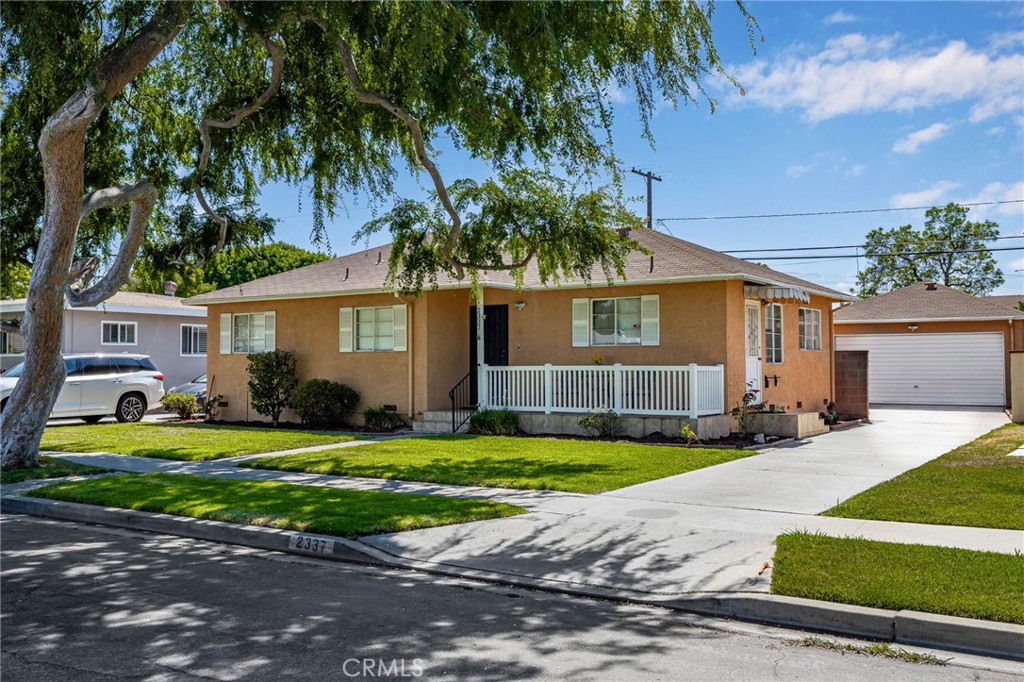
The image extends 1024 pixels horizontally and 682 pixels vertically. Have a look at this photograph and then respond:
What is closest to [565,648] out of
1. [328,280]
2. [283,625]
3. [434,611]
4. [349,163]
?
[434,611]

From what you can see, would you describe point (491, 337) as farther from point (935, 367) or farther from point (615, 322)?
point (935, 367)

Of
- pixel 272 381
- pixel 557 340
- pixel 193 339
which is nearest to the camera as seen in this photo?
pixel 557 340

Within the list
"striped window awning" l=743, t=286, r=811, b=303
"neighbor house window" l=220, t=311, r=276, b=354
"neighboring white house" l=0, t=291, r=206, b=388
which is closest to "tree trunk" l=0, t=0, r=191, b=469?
"neighbor house window" l=220, t=311, r=276, b=354

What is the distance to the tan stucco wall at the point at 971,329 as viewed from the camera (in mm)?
28031

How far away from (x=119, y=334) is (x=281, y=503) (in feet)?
71.0

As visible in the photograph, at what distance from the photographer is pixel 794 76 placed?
15172 mm

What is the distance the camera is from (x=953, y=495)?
988cm

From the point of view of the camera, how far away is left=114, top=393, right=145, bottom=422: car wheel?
22797 millimetres

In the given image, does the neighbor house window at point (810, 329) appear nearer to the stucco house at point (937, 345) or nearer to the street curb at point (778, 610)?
the stucco house at point (937, 345)

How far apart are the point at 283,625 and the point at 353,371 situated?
49.6 feet

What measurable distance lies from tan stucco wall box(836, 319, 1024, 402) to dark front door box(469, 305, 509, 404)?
15.8 m

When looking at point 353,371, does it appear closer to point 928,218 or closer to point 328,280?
point 328,280

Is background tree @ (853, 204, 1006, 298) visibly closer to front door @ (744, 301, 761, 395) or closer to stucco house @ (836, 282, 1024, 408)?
stucco house @ (836, 282, 1024, 408)

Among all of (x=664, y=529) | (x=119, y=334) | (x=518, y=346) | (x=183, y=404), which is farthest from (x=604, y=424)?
(x=119, y=334)
